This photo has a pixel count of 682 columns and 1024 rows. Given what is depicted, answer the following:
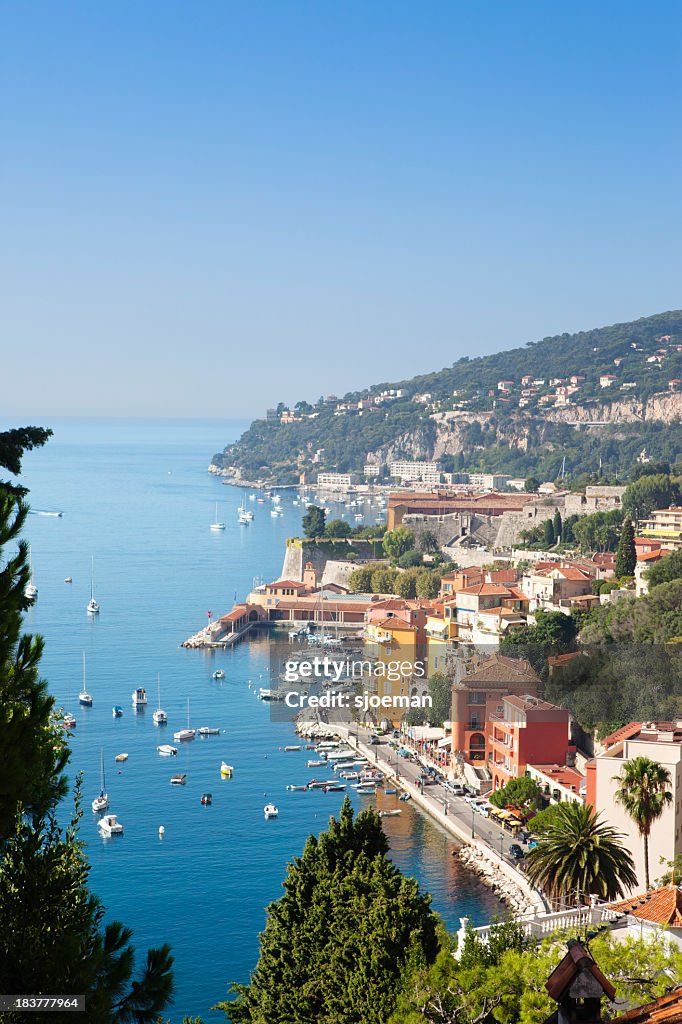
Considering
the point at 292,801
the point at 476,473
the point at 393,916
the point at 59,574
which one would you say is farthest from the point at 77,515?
the point at 393,916

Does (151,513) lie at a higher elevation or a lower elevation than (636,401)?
lower

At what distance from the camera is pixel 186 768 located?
17.2 meters

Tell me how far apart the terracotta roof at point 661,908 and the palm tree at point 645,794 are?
8.04ft

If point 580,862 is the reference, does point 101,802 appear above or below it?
below

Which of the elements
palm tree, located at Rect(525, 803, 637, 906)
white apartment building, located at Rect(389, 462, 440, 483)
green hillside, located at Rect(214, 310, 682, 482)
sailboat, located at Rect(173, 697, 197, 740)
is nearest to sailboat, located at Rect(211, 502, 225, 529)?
white apartment building, located at Rect(389, 462, 440, 483)

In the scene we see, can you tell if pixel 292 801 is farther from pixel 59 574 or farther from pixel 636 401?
pixel 636 401

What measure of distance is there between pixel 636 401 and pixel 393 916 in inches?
2869

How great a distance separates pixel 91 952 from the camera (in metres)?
3.11

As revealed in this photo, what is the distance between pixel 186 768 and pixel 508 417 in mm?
63224

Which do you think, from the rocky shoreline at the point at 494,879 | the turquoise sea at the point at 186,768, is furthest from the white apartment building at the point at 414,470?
the rocky shoreline at the point at 494,879

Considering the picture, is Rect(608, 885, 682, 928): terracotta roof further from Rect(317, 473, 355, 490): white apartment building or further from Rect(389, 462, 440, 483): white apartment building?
Rect(317, 473, 355, 490): white apartment building

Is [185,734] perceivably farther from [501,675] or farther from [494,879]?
[494,879]

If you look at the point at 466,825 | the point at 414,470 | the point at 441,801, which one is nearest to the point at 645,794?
the point at 466,825

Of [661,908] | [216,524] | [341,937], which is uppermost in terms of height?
[216,524]
